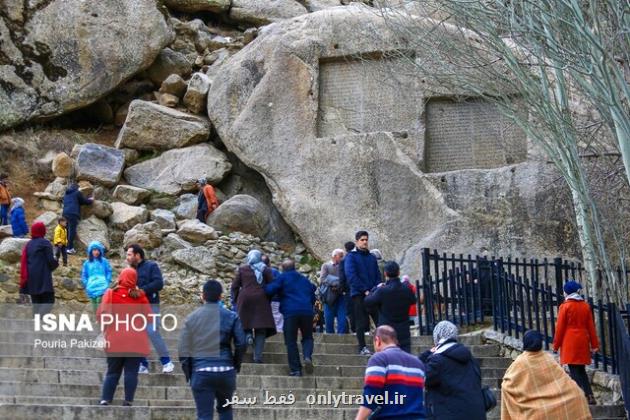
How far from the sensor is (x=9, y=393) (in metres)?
13.3

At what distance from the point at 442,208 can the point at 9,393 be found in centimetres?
1153

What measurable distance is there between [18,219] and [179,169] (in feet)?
14.6

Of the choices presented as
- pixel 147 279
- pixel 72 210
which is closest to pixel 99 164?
pixel 72 210

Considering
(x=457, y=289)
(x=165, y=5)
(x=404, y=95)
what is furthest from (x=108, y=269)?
(x=165, y=5)

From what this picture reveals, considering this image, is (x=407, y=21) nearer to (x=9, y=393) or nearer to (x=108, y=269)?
(x=108, y=269)

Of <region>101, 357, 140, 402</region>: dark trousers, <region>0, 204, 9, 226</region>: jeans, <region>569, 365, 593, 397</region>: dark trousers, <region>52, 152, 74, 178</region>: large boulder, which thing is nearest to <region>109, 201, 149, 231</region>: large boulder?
<region>52, 152, 74, 178</region>: large boulder

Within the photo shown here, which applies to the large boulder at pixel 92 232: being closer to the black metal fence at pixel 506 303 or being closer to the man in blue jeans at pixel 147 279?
the black metal fence at pixel 506 303

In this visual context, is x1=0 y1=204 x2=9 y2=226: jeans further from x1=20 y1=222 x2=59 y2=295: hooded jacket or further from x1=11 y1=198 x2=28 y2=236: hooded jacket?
x1=20 y1=222 x2=59 y2=295: hooded jacket

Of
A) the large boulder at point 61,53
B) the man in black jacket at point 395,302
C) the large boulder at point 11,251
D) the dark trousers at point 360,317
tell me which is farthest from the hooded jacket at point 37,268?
the large boulder at point 61,53

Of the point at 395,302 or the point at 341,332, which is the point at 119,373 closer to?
the point at 395,302

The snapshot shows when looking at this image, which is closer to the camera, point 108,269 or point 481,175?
point 108,269

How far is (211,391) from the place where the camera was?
1104 cm

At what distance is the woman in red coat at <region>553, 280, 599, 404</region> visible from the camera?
13492mm

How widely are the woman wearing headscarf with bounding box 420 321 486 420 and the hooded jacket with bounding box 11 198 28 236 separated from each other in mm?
12863
